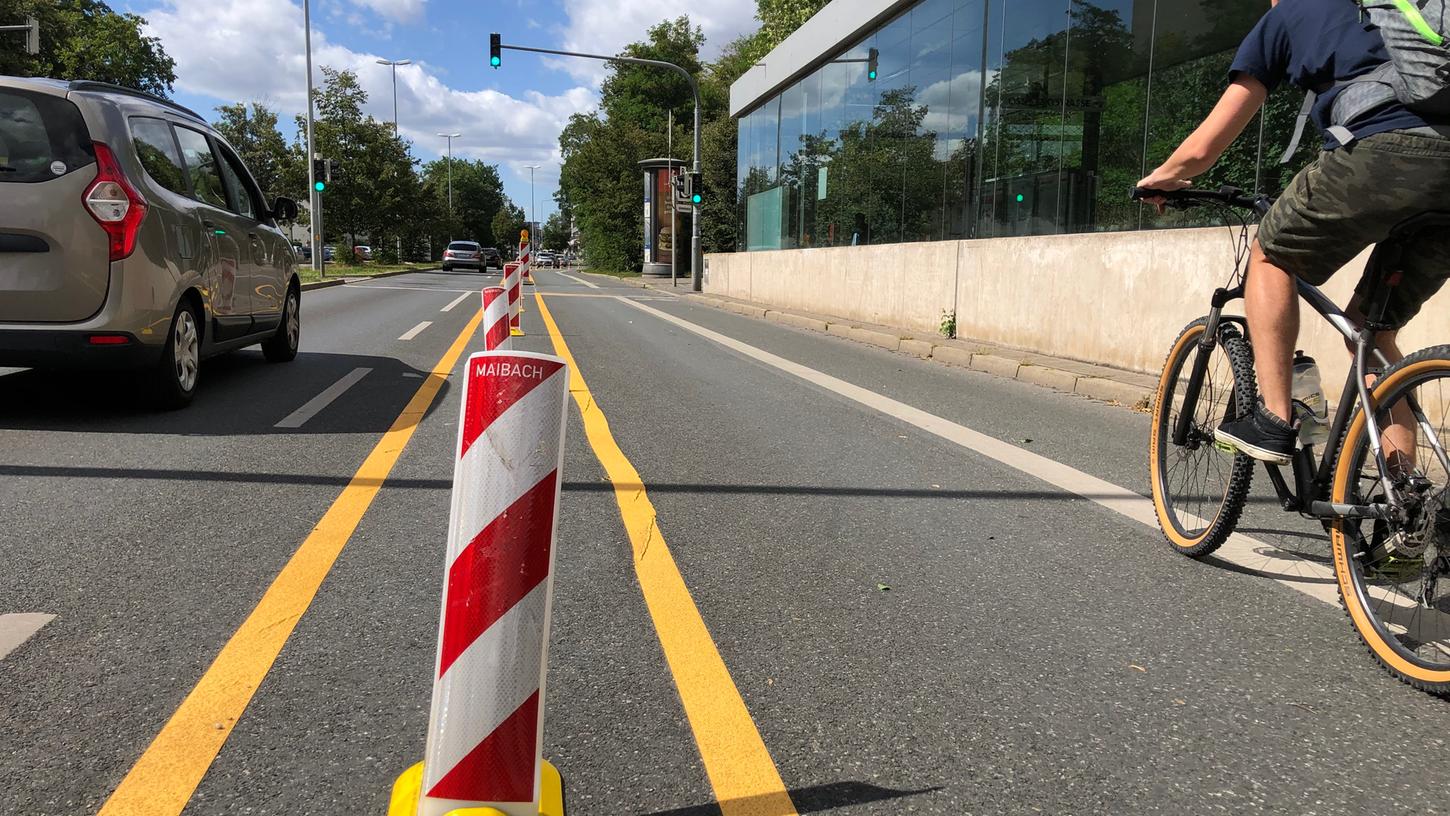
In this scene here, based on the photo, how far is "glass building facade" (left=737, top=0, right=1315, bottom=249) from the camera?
8.98m

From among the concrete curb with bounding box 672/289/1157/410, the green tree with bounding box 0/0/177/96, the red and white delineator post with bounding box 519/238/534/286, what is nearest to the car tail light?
the red and white delineator post with bounding box 519/238/534/286

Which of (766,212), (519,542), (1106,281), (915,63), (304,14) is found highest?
(304,14)

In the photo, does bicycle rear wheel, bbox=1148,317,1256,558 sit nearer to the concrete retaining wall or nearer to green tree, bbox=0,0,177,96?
the concrete retaining wall

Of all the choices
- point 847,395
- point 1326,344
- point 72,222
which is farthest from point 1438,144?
point 72,222

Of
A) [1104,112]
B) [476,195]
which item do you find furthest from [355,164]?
[476,195]

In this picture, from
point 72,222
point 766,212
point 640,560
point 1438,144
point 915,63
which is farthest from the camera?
point 766,212

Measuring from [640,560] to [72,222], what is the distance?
392cm

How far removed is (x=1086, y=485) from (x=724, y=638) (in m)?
2.61

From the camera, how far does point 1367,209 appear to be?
255 centimetres

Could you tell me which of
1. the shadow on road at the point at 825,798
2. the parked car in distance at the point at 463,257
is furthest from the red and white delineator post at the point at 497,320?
the parked car in distance at the point at 463,257

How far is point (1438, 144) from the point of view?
237cm

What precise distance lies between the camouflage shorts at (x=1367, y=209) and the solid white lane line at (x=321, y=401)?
205 inches

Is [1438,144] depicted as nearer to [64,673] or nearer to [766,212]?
[64,673]

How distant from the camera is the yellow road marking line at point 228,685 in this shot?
6.48ft
